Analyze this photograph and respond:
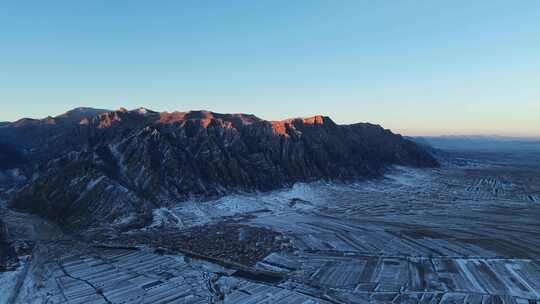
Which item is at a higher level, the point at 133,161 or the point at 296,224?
the point at 133,161

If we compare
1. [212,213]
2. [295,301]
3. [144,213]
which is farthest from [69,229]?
[295,301]

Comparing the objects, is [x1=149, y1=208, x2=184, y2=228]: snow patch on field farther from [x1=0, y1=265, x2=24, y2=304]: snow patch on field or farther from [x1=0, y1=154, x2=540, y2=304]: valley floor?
[x1=0, y1=265, x2=24, y2=304]: snow patch on field

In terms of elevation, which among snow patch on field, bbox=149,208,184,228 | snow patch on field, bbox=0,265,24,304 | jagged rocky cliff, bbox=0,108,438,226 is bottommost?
snow patch on field, bbox=0,265,24,304

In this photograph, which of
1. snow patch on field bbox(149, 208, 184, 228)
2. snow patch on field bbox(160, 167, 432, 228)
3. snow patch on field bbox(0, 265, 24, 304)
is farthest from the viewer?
snow patch on field bbox(160, 167, 432, 228)

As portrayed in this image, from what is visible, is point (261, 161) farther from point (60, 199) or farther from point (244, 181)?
point (60, 199)

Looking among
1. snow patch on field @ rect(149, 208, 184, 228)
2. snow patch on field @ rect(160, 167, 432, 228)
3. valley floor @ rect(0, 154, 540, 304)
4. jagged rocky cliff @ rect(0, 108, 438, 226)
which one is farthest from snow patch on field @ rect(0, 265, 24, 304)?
snow patch on field @ rect(160, 167, 432, 228)

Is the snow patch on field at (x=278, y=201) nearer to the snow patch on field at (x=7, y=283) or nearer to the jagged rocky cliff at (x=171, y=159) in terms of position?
the jagged rocky cliff at (x=171, y=159)

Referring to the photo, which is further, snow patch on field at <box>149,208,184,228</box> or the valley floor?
snow patch on field at <box>149,208,184,228</box>
